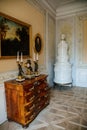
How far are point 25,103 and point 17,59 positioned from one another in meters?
1.03

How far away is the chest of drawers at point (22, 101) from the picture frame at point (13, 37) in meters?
0.69

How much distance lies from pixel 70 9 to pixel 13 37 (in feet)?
11.3

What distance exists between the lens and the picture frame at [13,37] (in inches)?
98.3

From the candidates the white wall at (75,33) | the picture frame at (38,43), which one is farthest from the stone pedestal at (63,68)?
the picture frame at (38,43)

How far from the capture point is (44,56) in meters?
4.40

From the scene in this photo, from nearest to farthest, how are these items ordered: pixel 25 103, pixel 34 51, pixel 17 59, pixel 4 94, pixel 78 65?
pixel 25 103 < pixel 4 94 < pixel 17 59 < pixel 34 51 < pixel 78 65

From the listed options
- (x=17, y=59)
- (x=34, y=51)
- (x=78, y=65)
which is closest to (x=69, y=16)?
(x=78, y=65)

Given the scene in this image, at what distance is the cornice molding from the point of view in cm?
496

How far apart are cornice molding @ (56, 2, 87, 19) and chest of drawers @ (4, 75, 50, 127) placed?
3.79 m

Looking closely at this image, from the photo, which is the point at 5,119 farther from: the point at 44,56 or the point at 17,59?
the point at 44,56

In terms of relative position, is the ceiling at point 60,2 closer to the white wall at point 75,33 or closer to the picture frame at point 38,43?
the white wall at point 75,33

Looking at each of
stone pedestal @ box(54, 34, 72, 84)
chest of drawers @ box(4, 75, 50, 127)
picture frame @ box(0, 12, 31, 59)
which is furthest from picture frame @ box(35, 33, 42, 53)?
chest of drawers @ box(4, 75, 50, 127)

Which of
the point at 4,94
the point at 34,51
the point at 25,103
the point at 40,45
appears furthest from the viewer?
the point at 40,45

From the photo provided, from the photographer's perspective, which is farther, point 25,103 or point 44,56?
point 44,56
